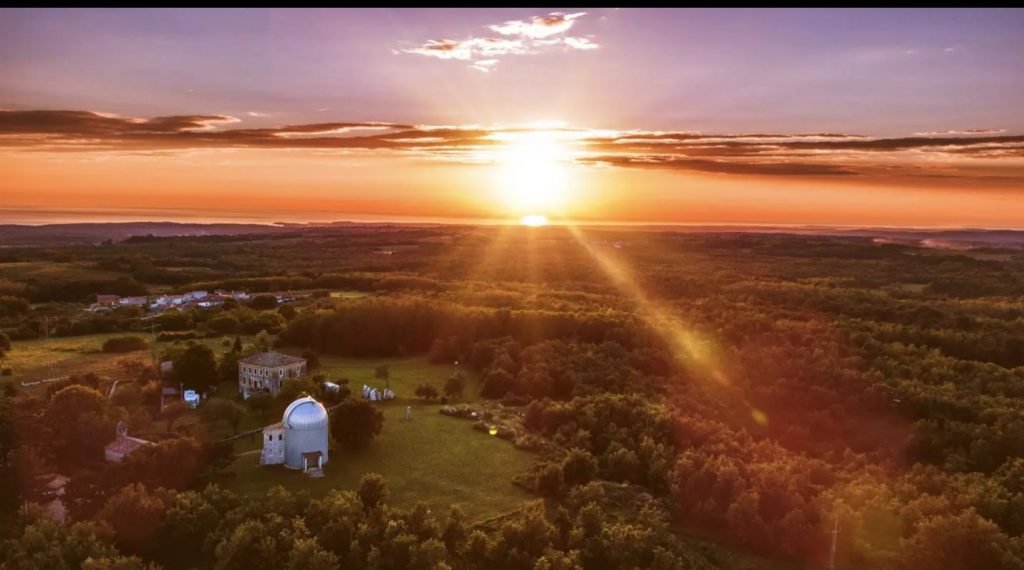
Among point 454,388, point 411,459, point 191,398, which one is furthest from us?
point 454,388

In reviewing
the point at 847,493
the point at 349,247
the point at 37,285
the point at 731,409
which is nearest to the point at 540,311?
the point at 731,409

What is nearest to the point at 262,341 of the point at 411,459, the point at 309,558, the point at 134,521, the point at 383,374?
the point at 383,374

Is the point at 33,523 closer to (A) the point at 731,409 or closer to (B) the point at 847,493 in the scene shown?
(B) the point at 847,493

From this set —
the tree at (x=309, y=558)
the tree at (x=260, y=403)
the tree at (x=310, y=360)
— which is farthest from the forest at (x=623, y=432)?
the tree at (x=260, y=403)

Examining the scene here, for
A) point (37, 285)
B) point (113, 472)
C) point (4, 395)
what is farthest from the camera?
point (37, 285)

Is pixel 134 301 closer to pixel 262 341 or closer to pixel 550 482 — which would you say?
pixel 262 341
